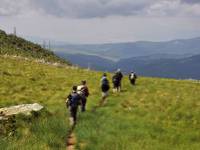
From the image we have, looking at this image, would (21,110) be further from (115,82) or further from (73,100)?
(115,82)

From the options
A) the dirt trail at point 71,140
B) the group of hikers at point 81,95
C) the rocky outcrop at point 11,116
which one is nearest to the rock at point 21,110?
the rocky outcrop at point 11,116

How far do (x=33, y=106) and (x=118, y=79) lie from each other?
16.3 meters

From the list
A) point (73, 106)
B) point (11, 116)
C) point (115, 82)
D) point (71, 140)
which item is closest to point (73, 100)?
point (73, 106)

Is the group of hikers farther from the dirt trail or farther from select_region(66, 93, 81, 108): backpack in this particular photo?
the dirt trail

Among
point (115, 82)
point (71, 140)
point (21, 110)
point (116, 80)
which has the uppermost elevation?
point (116, 80)

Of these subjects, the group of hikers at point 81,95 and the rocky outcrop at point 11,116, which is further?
the group of hikers at point 81,95

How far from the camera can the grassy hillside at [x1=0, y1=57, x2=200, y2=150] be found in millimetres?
26953

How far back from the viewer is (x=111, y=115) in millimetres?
35969

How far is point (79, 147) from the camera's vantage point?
25.4 meters

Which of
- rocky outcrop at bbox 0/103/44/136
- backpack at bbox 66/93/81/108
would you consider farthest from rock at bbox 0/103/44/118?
backpack at bbox 66/93/81/108

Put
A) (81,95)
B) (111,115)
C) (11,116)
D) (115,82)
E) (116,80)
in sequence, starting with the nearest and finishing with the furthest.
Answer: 1. (11,116)
2. (111,115)
3. (81,95)
4. (116,80)
5. (115,82)

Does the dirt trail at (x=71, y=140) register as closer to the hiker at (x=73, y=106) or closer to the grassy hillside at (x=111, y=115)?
the grassy hillside at (x=111, y=115)

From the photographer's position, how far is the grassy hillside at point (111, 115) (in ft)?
88.4

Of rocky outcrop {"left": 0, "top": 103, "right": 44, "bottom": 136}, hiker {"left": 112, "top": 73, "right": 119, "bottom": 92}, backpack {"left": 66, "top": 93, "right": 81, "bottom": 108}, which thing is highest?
hiker {"left": 112, "top": 73, "right": 119, "bottom": 92}
